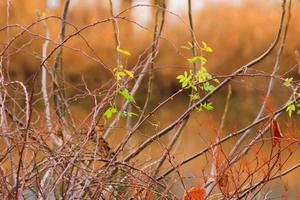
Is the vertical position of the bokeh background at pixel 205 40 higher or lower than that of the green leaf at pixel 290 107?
higher

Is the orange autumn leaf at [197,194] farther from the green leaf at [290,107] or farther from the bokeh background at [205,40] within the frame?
the bokeh background at [205,40]

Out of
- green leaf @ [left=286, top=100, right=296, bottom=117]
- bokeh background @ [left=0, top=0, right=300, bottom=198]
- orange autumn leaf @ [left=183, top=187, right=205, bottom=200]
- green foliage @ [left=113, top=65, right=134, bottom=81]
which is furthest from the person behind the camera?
bokeh background @ [left=0, top=0, right=300, bottom=198]

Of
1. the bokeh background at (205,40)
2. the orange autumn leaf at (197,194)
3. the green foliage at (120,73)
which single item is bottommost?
the orange autumn leaf at (197,194)

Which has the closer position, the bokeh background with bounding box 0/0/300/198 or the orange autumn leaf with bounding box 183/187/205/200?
the orange autumn leaf with bounding box 183/187/205/200

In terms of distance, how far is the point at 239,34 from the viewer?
9.42m

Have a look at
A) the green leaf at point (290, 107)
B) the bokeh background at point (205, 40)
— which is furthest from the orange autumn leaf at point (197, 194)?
the bokeh background at point (205, 40)

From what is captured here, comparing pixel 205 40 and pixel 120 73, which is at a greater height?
pixel 205 40

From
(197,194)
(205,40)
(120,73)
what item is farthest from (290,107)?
(205,40)

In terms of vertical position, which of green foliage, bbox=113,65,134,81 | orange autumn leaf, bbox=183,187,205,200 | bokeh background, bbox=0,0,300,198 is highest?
bokeh background, bbox=0,0,300,198

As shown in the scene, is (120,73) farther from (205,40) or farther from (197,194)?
(205,40)

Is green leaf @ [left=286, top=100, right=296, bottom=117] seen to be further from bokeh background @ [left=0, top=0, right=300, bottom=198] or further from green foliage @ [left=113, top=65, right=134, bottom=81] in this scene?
bokeh background @ [left=0, top=0, right=300, bottom=198]

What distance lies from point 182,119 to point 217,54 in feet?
21.9

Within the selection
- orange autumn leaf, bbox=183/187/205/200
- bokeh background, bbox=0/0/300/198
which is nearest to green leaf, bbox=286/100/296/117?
orange autumn leaf, bbox=183/187/205/200

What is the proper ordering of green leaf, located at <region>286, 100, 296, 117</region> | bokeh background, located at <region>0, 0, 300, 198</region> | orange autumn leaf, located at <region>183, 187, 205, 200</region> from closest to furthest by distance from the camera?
orange autumn leaf, located at <region>183, 187, 205, 200</region>
green leaf, located at <region>286, 100, 296, 117</region>
bokeh background, located at <region>0, 0, 300, 198</region>
